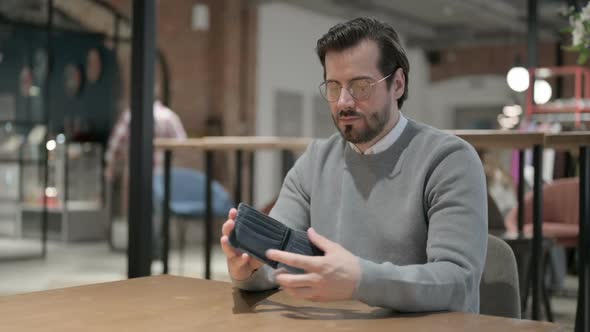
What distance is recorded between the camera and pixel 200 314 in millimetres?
1270

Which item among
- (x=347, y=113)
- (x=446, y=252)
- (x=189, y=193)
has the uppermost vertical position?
(x=347, y=113)

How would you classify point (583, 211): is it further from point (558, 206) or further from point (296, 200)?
point (558, 206)

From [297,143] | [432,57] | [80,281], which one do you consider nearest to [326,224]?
[297,143]

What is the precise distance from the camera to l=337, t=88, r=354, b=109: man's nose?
1607 millimetres

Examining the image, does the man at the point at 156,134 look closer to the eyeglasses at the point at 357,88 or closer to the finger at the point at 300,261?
the eyeglasses at the point at 357,88

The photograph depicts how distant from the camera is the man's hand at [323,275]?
1.24 meters

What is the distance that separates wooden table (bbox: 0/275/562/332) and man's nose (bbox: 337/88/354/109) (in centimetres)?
41

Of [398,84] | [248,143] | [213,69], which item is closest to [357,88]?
[398,84]

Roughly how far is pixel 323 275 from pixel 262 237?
0.15m

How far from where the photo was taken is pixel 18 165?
7031 millimetres

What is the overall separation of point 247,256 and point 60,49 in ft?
21.9

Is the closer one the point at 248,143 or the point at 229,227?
the point at 229,227

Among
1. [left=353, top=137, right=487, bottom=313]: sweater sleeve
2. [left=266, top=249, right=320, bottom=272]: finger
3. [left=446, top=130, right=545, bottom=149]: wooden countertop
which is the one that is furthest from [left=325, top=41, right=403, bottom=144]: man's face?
[left=446, top=130, right=545, bottom=149]: wooden countertop

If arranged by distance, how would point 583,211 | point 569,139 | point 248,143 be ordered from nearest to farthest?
point 569,139 < point 583,211 < point 248,143
